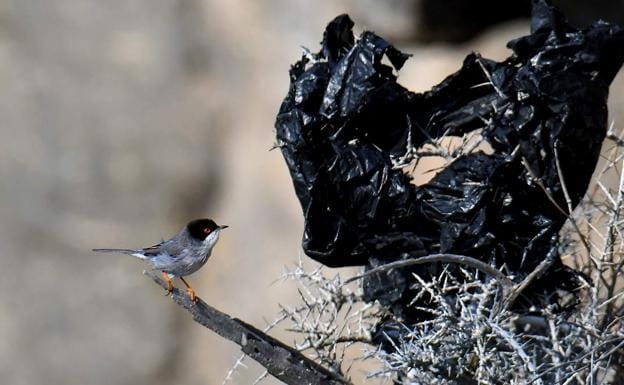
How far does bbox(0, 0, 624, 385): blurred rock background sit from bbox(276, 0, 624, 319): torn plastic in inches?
105

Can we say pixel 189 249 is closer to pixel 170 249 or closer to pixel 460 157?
pixel 170 249

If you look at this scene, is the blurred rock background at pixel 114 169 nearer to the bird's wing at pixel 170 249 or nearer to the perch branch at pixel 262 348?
the bird's wing at pixel 170 249

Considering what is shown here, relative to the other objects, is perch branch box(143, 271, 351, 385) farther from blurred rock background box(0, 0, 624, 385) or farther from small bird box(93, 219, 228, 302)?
blurred rock background box(0, 0, 624, 385)

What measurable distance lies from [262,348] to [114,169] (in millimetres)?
3069

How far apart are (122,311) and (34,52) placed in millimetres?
1301

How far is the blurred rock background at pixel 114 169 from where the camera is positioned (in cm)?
505

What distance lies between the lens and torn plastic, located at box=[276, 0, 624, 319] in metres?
2.26

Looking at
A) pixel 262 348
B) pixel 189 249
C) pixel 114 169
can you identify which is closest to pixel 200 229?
pixel 189 249

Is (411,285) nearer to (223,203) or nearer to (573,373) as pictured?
(573,373)

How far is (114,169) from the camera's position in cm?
509

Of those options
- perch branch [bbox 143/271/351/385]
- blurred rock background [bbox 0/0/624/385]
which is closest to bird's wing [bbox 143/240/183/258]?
perch branch [bbox 143/271/351/385]

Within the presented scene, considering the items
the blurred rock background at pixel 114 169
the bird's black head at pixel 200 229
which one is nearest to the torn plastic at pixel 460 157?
the bird's black head at pixel 200 229

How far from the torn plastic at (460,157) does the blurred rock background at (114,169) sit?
266 cm

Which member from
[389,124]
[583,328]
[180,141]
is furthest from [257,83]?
[583,328]
